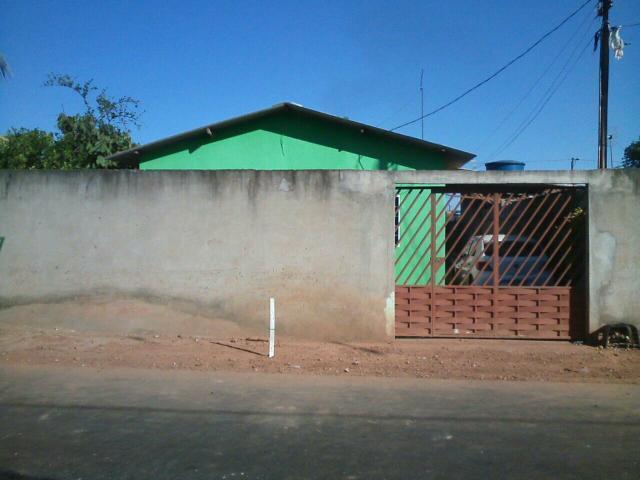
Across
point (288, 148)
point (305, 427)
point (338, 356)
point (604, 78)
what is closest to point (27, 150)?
point (288, 148)

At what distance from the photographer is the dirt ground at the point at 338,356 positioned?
7.71 metres

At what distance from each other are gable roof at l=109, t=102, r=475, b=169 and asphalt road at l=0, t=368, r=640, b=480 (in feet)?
25.6

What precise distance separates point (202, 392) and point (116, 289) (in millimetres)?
3453

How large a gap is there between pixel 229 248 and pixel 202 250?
0.43 metres

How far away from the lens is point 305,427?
552 cm

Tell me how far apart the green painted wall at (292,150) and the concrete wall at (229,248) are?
5480mm

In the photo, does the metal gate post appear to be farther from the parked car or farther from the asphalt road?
the asphalt road

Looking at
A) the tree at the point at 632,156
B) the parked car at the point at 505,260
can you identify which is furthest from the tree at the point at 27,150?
the tree at the point at 632,156

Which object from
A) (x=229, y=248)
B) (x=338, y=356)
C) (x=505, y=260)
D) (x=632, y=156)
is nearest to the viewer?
(x=338, y=356)

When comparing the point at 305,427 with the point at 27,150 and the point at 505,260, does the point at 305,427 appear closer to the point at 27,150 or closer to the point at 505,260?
the point at 505,260

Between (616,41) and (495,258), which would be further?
(616,41)

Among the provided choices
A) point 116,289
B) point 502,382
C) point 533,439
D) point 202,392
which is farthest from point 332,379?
point 116,289

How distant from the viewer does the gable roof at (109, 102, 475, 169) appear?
13938 millimetres

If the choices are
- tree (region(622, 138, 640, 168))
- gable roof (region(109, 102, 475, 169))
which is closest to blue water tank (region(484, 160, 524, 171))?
gable roof (region(109, 102, 475, 169))
